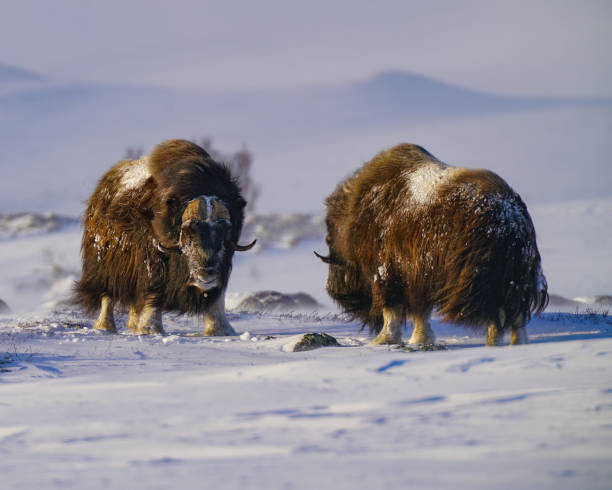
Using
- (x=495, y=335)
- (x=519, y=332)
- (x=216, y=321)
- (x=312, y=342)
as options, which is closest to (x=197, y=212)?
(x=216, y=321)

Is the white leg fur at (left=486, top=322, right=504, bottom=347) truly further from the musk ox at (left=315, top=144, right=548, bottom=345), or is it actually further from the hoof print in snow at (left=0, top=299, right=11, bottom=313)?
the hoof print in snow at (left=0, top=299, right=11, bottom=313)

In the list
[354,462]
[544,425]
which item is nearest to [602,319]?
[544,425]

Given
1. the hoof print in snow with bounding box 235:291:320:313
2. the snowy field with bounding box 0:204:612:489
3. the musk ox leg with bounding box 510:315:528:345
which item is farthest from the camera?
the hoof print in snow with bounding box 235:291:320:313

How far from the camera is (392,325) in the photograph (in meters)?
6.18

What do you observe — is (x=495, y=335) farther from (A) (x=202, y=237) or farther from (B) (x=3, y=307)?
(B) (x=3, y=307)

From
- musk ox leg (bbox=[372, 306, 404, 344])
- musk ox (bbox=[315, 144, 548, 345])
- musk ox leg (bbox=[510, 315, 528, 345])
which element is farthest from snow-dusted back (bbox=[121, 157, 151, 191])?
musk ox leg (bbox=[510, 315, 528, 345])

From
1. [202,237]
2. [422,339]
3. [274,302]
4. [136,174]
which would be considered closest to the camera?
[422,339]

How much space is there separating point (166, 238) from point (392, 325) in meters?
2.09

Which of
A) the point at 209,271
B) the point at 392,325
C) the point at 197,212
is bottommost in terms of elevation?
the point at 392,325

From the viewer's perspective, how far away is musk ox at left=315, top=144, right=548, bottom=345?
525 cm

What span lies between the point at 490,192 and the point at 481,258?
51cm

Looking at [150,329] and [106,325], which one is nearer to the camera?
[150,329]

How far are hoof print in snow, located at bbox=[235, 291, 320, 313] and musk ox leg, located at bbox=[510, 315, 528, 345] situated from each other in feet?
26.0

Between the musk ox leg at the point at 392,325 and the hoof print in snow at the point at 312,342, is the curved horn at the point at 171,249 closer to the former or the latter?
the hoof print in snow at the point at 312,342
